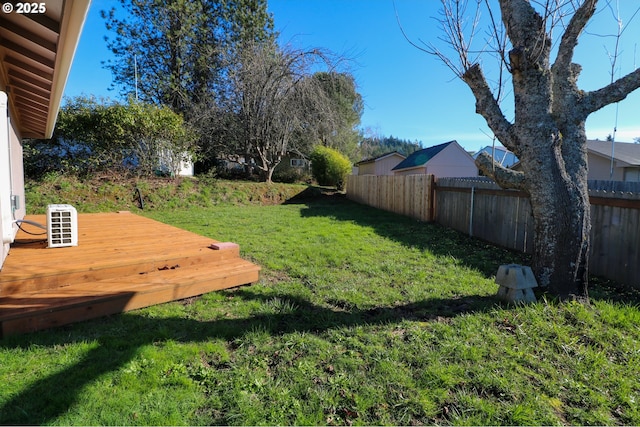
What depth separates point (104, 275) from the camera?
3348 millimetres

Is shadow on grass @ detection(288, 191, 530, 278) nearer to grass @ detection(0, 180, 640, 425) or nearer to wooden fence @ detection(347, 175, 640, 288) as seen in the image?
wooden fence @ detection(347, 175, 640, 288)

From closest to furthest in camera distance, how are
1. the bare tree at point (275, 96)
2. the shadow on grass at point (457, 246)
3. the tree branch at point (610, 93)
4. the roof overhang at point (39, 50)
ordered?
the roof overhang at point (39, 50) → the tree branch at point (610, 93) → the shadow on grass at point (457, 246) → the bare tree at point (275, 96)

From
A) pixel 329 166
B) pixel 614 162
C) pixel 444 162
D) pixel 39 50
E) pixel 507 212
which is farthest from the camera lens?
pixel 444 162

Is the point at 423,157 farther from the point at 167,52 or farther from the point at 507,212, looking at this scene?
the point at 167,52

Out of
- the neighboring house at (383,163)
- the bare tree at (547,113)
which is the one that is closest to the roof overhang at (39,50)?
the bare tree at (547,113)

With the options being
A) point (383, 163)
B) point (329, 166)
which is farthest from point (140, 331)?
point (383, 163)

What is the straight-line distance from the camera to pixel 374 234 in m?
7.21

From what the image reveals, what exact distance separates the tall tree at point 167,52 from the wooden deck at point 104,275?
13223mm

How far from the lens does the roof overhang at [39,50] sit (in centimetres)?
240

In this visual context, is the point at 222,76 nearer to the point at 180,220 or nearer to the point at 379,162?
the point at 180,220

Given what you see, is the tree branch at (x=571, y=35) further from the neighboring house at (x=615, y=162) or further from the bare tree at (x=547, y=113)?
the neighboring house at (x=615, y=162)

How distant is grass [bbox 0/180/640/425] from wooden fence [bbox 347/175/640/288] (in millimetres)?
629

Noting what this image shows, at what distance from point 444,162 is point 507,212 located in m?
15.3

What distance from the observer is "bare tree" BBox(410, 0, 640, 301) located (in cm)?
322
